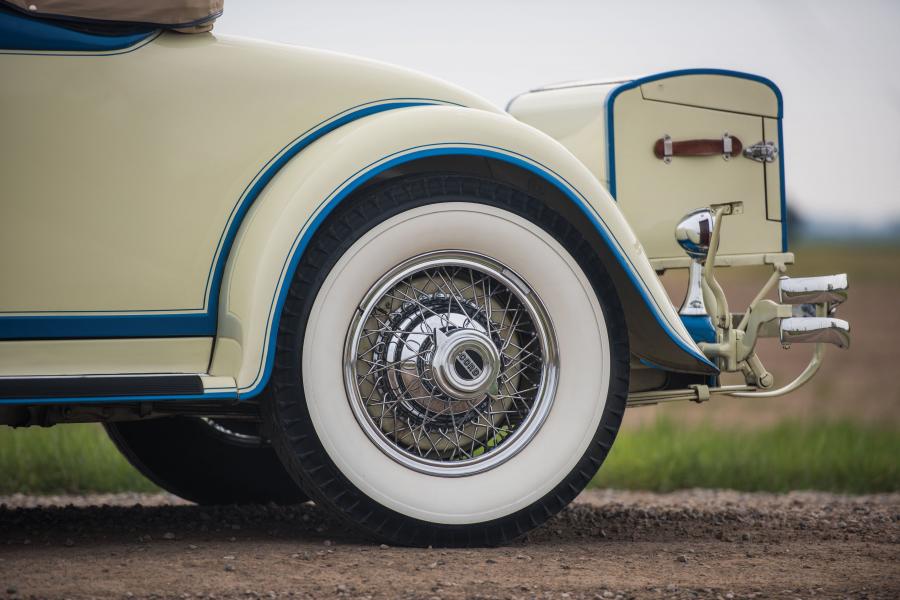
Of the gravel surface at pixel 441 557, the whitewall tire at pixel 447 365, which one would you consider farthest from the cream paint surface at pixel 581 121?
the gravel surface at pixel 441 557

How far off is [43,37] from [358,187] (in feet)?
3.08

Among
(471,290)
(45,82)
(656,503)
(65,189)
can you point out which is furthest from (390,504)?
(656,503)

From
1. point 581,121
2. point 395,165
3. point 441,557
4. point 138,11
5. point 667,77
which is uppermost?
point 138,11

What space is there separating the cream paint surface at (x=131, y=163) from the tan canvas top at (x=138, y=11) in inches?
2.3

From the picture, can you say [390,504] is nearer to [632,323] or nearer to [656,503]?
[632,323]

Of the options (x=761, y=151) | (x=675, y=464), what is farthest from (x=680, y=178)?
(x=675, y=464)

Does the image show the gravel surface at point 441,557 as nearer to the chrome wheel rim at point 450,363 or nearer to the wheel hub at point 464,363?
the chrome wheel rim at point 450,363

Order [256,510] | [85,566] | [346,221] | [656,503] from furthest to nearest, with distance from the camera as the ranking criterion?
[656,503], [256,510], [346,221], [85,566]

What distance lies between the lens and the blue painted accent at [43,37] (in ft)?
9.03

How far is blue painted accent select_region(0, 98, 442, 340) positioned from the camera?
2.72 metres

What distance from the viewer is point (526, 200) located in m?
2.96

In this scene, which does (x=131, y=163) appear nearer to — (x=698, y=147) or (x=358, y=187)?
(x=358, y=187)

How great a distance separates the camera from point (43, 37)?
277cm

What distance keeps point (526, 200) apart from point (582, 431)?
26.9 inches
